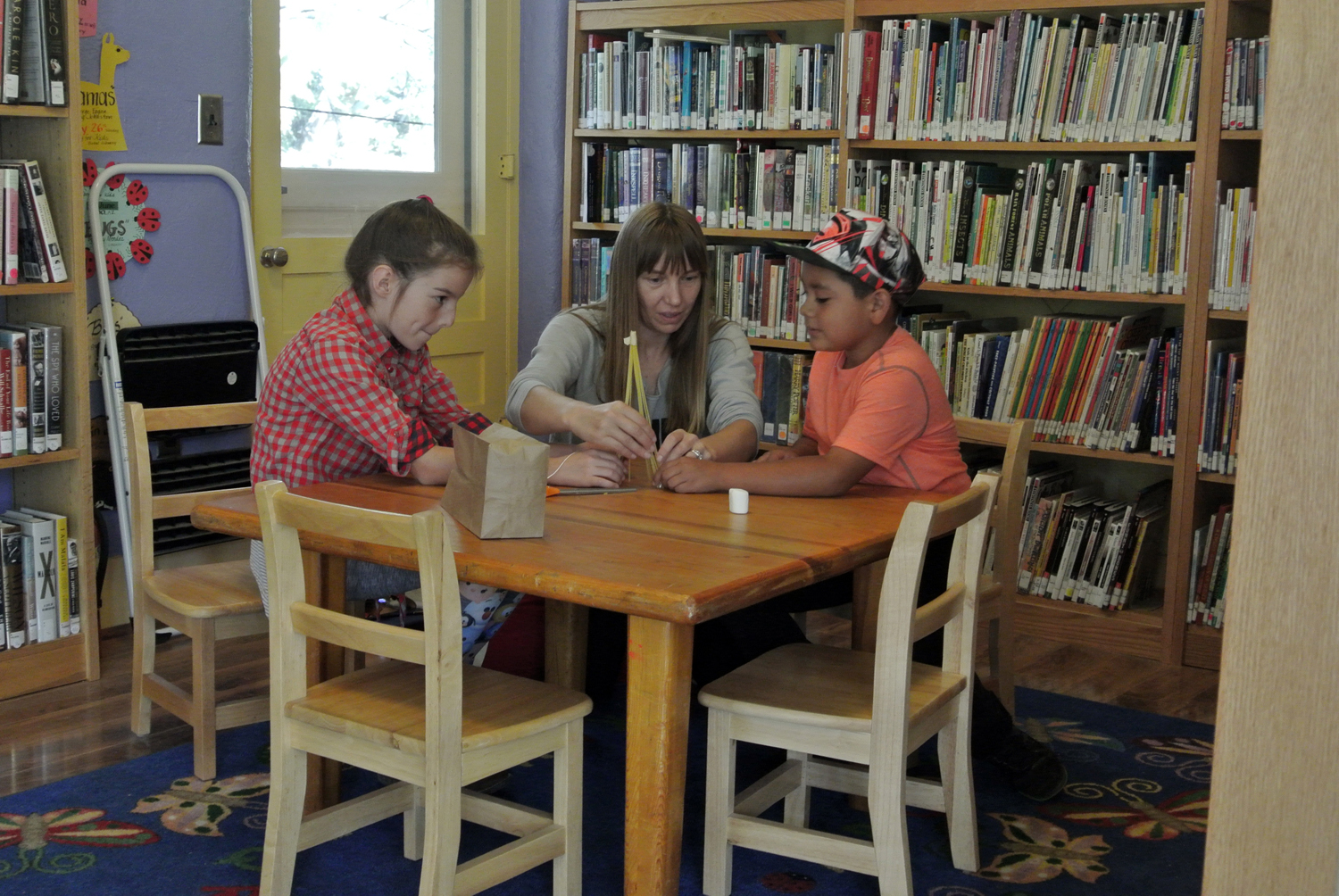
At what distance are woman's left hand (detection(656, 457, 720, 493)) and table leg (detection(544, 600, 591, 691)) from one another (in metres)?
0.26

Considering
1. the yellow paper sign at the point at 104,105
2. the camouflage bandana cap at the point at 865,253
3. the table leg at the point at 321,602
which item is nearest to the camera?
the table leg at the point at 321,602

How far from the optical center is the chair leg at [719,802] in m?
1.84

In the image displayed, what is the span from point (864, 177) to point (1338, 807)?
311 centimetres

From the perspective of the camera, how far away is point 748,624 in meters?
2.36

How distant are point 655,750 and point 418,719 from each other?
1.01ft

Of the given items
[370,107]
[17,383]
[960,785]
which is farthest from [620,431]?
[370,107]

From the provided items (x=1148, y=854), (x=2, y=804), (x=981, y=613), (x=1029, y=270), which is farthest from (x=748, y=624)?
(x=1029, y=270)

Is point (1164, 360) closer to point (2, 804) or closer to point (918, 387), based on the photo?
point (918, 387)

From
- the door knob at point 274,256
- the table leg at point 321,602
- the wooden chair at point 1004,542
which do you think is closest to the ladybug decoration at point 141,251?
the door knob at point 274,256

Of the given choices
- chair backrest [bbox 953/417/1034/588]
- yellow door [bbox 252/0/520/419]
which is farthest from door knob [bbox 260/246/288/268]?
chair backrest [bbox 953/417/1034/588]

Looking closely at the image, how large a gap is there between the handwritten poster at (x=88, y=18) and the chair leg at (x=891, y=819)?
2530 mm

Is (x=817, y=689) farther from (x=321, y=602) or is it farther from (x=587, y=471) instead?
(x=321, y=602)

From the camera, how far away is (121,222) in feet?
10.6

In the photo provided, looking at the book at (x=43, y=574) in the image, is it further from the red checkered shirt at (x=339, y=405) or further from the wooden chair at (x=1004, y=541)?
the wooden chair at (x=1004, y=541)
